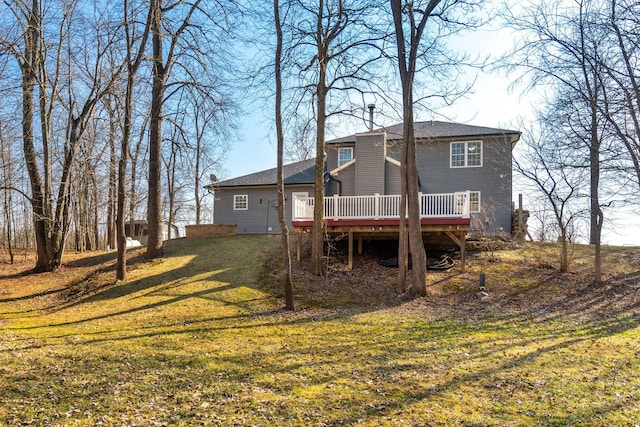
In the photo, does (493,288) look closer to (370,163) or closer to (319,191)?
(319,191)

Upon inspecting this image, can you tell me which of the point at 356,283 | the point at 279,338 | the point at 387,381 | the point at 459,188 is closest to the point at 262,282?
the point at 356,283

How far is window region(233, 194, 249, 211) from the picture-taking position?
72.6 feet

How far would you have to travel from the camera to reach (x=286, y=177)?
21547 millimetres

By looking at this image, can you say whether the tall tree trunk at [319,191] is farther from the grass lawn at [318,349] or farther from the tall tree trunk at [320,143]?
the grass lawn at [318,349]

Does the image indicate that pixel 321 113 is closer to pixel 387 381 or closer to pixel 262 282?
pixel 262 282

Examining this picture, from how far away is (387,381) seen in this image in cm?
536

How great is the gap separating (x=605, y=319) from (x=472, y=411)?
6566mm

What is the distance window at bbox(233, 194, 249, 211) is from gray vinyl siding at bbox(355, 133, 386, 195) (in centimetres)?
709

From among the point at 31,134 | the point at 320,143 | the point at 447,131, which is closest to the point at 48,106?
the point at 31,134

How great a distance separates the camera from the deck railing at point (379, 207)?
12.8m

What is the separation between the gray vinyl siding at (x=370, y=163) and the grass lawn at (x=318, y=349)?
5208 millimetres

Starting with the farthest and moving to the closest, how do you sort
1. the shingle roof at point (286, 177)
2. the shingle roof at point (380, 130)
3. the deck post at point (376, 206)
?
the shingle roof at point (286, 177) < the shingle roof at point (380, 130) < the deck post at point (376, 206)

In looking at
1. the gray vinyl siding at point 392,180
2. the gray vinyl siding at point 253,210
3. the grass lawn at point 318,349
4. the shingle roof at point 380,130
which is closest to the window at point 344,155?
the shingle roof at point 380,130

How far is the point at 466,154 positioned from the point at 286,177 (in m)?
8.94
